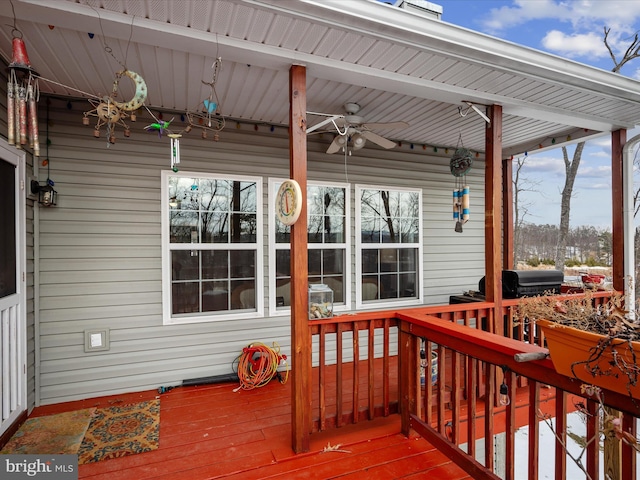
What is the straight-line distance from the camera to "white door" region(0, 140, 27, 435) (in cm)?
236

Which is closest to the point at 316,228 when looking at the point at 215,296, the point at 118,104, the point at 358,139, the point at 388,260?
the point at 388,260

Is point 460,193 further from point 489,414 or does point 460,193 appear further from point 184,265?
point 184,265

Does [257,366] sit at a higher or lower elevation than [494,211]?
lower

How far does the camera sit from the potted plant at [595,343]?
107 cm

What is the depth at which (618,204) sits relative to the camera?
11.6 feet

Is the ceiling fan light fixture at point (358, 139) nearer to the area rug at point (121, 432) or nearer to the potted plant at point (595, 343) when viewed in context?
the potted plant at point (595, 343)

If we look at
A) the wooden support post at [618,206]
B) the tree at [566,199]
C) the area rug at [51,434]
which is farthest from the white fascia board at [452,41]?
the tree at [566,199]

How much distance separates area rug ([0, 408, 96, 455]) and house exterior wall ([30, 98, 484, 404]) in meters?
0.36

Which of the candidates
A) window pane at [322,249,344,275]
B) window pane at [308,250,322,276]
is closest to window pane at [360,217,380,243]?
window pane at [322,249,344,275]

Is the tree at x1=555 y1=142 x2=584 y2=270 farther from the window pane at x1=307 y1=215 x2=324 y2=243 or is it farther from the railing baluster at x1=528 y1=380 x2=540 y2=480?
the railing baluster at x1=528 y1=380 x2=540 y2=480

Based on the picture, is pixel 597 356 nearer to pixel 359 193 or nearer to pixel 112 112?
pixel 112 112

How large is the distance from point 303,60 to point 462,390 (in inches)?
121

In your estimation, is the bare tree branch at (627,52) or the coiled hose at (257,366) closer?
the coiled hose at (257,366)

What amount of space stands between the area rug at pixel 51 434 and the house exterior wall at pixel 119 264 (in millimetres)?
362
